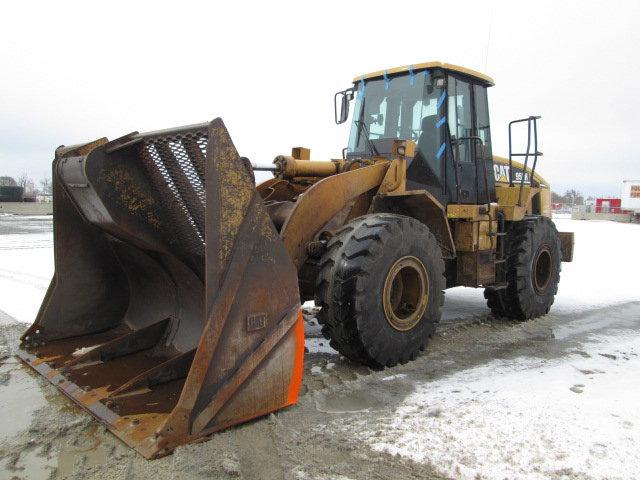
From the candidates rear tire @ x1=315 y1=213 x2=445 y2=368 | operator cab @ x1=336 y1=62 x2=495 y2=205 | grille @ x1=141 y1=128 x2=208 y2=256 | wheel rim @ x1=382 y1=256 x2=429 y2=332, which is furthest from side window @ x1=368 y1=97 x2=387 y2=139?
grille @ x1=141 y1=128 x2=208 y2=256

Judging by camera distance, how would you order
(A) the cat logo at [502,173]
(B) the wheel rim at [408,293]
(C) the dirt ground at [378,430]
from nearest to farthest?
1. (C) the dirt ground at [378,430]
2. (B) the wheel rim at [408,293]
3. (A) the cat logo at [502,173]

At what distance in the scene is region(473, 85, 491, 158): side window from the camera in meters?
6.02

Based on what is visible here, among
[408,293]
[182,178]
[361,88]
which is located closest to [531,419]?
[408,293]

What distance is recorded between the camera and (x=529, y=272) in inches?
243

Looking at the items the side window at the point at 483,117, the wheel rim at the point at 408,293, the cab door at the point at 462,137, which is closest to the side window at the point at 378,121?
the cab door at the point at 462,137

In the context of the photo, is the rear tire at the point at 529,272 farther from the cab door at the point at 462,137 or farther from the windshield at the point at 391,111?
the windshield at the point at 391,111

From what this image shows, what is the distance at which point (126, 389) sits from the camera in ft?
11.0

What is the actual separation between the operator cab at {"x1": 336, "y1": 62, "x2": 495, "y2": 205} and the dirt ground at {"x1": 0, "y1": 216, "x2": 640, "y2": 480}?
1.90 meters

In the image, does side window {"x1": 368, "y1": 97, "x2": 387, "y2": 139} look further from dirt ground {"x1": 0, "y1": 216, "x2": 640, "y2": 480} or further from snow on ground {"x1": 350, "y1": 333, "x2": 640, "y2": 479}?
snow on ground {"x1": 350, "y1": 333, "x2": 640, "y2": 479}

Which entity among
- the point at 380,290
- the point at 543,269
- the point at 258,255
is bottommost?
the point at 543,269

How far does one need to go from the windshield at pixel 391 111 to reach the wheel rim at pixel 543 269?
2394mm

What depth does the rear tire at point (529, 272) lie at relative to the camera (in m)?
6.11

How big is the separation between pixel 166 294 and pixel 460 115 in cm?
367

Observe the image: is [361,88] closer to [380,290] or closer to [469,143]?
[469,143]
